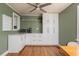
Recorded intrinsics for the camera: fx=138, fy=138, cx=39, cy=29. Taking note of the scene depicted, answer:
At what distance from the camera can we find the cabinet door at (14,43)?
14.2 feet

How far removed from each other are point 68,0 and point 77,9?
3412 millimetres

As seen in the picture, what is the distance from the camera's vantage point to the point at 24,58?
1.95 ft

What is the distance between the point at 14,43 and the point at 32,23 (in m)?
2.29

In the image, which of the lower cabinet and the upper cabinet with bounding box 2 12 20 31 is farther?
the lower cabinet

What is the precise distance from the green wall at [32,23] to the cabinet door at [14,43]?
81.1 inches

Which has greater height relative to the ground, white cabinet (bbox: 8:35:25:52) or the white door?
the white door

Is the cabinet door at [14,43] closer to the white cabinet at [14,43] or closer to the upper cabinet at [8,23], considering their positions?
the white cabinet at [14,43]

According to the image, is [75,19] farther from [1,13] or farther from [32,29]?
[32,29]

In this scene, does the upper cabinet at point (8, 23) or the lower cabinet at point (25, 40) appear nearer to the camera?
the upper cabinet at point (8, 23)

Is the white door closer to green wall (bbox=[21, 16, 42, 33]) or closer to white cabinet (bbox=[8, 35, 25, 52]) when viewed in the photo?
green wall (bbox=[21, 16, 42, 33])

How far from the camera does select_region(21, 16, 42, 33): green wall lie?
21.4ft

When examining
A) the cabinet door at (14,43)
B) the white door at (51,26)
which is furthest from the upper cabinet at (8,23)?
the white door at (51,26)

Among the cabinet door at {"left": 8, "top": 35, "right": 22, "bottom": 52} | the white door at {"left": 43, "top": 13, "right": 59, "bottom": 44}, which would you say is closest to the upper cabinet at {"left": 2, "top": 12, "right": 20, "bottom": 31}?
the cabinet door at {"left": 8, "top": 35, "right": 22, "bottom": 52}

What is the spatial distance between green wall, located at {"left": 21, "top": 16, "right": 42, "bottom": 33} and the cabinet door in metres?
2.06
